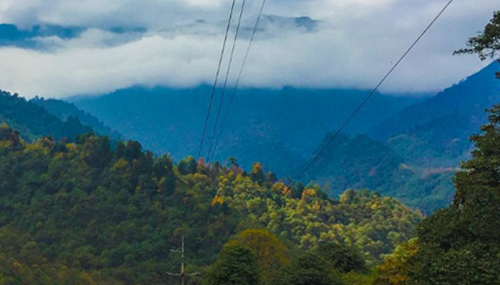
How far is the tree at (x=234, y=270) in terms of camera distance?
33.9m

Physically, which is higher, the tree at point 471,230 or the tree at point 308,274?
the tree at point 308,274

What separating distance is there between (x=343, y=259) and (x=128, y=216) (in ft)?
165

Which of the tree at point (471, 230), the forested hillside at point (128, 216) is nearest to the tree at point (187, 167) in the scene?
the forested hillside at point (128, 216)

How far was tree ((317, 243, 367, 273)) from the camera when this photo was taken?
3744cm

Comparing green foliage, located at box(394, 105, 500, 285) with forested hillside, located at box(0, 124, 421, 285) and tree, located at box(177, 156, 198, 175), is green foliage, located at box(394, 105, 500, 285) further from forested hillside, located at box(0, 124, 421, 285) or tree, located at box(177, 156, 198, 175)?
tree, located at box(177, 156, 198, 175)

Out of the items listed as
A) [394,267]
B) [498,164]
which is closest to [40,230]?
[394,267]

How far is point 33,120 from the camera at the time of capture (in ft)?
513

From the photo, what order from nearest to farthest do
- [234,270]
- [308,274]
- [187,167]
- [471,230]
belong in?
[471,230]
[308,274]
[234,270]
[187,167]

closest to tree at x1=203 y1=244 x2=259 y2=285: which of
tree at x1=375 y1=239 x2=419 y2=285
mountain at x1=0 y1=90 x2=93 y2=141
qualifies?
tree at x1=375 y1=239 x2=419 y2=285

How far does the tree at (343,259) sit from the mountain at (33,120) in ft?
392

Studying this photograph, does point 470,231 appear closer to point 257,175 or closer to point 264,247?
point 264,247

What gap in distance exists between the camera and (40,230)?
77.4 meters

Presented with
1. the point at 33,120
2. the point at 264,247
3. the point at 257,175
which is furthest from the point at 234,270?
the point at 33,120

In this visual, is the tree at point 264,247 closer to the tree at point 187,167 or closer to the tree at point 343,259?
the tree at point 343,259
